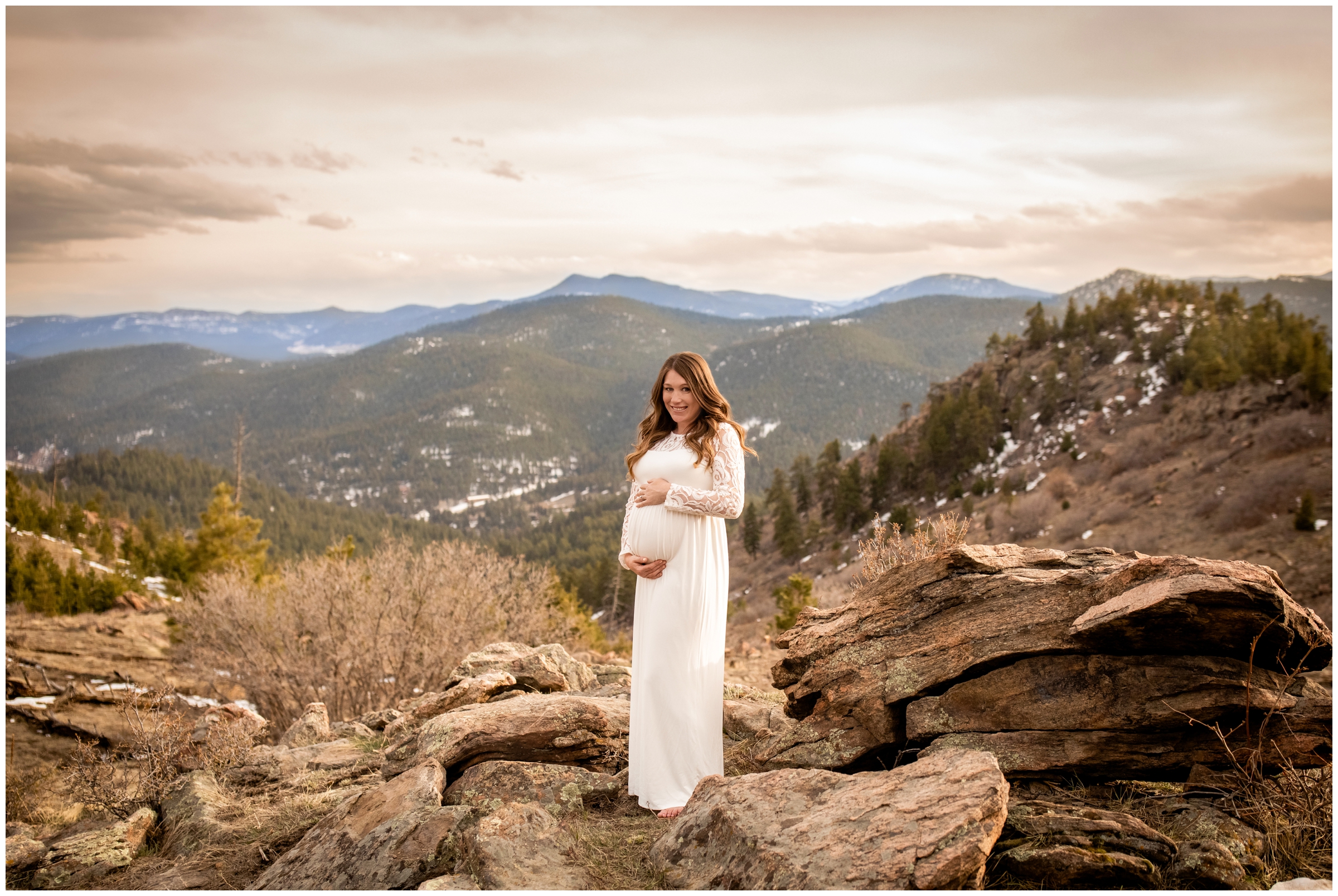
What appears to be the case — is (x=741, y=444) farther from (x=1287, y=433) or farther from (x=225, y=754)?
(x=1287, y=433)

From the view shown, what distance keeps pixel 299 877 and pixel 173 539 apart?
40.7m

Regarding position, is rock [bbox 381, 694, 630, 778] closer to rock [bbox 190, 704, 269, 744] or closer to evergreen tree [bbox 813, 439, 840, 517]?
rock [bbox 190, 704, 269, 744]

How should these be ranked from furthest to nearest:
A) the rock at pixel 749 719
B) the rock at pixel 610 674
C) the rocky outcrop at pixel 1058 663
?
the rock at pixel 610 674
the rock at pixel 749 719
the rocky outcrop at pixel 1058 663

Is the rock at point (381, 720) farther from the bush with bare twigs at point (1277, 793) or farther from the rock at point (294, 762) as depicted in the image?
the bush with bare twigs at point (1277, 793)

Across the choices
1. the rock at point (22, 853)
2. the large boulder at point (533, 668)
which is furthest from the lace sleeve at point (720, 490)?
the rock at point (22, 853)

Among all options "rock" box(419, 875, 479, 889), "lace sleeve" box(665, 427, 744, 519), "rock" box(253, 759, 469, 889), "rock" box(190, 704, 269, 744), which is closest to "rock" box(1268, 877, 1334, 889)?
"lace sleeve" box(665, 427, 744, 519)

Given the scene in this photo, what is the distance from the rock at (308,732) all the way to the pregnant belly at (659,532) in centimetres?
550

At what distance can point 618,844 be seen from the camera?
5.05m

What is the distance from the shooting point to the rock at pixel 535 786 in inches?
224

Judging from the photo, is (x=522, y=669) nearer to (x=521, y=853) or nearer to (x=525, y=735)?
(x=525, y=735)

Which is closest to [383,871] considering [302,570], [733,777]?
[733,777]

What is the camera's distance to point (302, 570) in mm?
16000

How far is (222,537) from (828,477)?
53910 mm

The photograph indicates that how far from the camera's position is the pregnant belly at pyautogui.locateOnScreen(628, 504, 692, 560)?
17.8 ft
